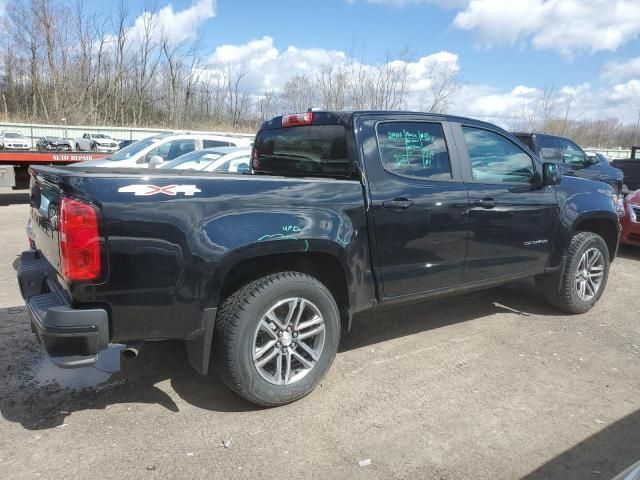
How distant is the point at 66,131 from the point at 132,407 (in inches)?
1616

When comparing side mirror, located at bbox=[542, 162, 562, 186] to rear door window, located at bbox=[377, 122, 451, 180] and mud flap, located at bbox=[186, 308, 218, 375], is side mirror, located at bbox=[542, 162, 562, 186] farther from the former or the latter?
mud flap, located at bbox=[186, 308, 218, 375]

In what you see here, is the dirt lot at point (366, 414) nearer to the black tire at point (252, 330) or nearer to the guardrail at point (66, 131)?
the black tire at point (252, 330)

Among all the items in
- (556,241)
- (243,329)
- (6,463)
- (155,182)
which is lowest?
(6,463)

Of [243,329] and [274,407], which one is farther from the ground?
[243,329]

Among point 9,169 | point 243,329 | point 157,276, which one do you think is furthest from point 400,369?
point 9,169

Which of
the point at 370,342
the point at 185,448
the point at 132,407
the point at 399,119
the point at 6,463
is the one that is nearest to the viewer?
the point at 6,463

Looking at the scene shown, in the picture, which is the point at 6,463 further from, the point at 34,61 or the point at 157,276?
the point at 34,61

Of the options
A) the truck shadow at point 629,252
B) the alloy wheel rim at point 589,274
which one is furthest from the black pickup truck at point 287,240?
the truck shadow at point 629,252

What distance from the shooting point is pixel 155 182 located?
2.81 metres

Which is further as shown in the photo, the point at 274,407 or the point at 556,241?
the point at 556,241

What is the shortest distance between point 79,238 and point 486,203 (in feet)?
9.96

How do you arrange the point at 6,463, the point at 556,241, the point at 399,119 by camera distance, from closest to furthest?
the point at 6,463 < the point at 399,119 < the point at 556,241

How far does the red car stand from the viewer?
8.50 meters

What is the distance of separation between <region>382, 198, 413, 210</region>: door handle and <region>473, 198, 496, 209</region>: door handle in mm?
727
